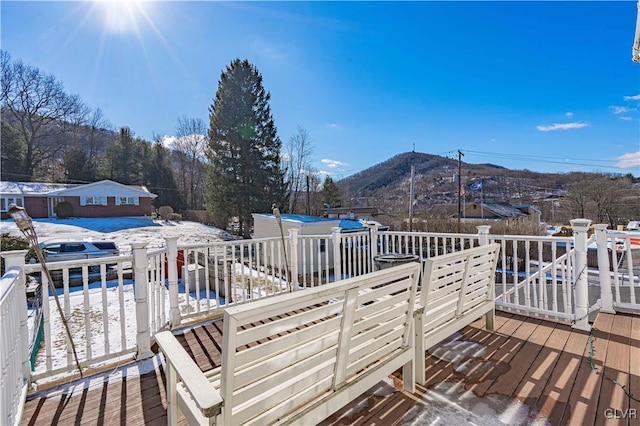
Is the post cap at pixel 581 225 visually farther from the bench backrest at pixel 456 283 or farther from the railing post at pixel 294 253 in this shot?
the railing post at pixel 294 253

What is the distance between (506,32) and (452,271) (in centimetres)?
808

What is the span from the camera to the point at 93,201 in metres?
23.5

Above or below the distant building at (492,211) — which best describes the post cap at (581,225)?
above

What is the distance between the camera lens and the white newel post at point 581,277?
9.66ft

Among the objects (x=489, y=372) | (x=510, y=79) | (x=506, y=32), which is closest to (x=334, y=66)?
(x=506, y=32)

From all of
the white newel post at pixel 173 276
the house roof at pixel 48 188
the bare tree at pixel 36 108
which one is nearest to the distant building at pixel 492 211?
the white newel post at pixel 173 276

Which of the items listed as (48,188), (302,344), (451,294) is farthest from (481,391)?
(48,188)

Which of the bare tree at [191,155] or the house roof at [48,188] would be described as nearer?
the house roof at [48,188]

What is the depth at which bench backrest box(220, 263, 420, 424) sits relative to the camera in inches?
40.2

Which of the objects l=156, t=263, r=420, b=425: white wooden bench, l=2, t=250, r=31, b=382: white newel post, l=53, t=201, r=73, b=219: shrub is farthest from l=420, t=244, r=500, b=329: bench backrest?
l=53, t=201, r=73, b=219: shrub

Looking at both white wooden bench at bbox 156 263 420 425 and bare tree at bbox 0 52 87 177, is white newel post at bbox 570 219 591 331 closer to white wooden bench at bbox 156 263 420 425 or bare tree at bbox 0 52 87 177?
white wooden bench at bbox 156 263 420 425

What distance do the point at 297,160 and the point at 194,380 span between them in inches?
991

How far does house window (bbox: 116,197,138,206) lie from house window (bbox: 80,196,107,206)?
3.07 feet
